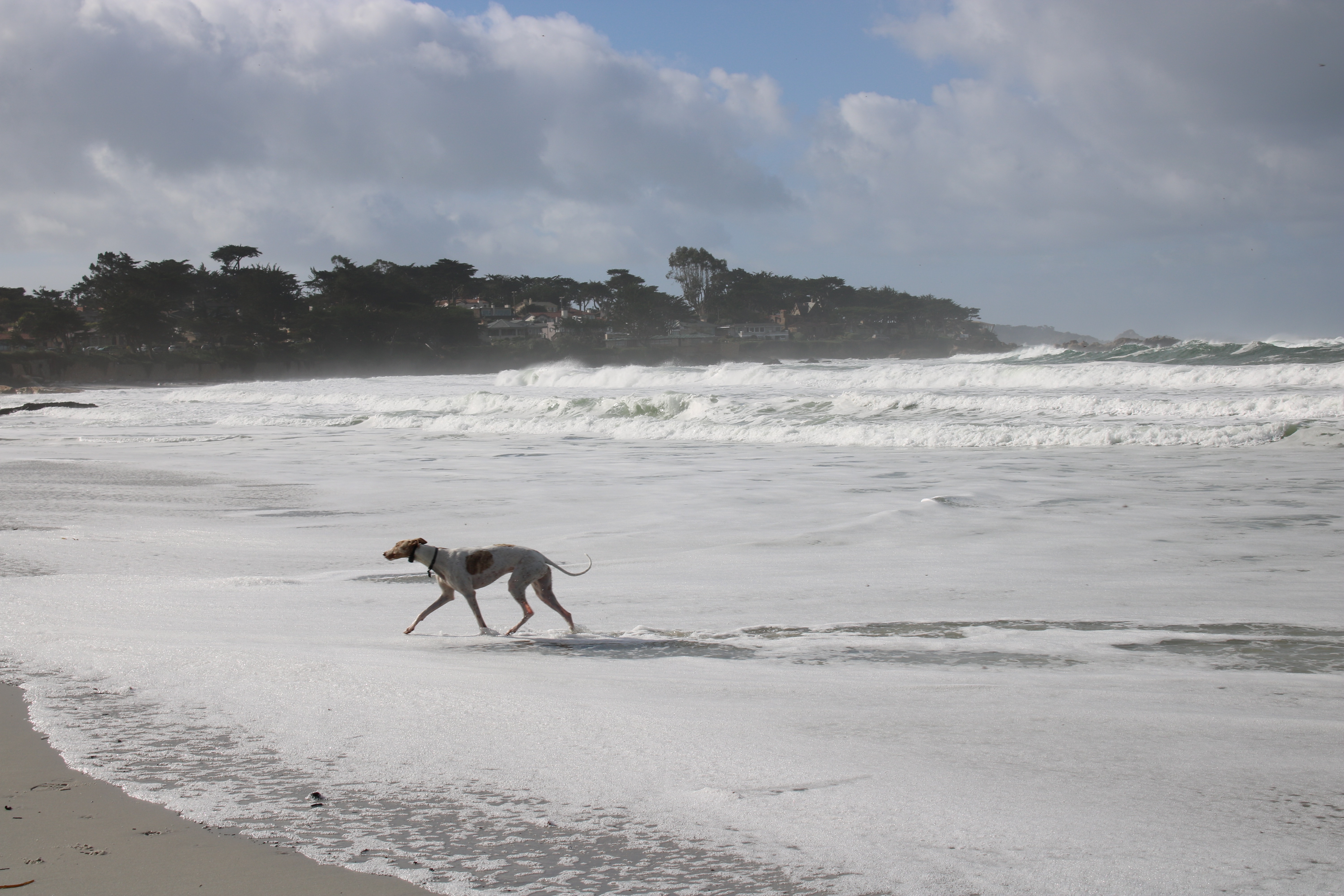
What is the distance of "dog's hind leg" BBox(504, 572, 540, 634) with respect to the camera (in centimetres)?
454

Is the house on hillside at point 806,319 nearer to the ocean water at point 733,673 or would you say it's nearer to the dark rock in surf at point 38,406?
the dark rock in surf at point 38,406

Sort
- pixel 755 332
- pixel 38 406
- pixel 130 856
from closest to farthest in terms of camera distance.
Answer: pixel 130 856, pixel 38 406, pixel 755 332

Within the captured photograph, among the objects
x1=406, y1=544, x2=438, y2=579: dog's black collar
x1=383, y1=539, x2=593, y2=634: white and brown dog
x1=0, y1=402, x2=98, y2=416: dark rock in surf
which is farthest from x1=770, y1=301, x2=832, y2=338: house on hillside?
x1=406, y1=544, x2=438, y2=579: dog's black collar

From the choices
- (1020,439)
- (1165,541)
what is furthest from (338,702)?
(1020,439)

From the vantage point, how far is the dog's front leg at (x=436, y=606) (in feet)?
15.0

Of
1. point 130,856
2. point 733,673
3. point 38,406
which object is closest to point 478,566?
point 733,673

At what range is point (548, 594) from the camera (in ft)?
15.2

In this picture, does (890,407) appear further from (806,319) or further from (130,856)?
(806,319)

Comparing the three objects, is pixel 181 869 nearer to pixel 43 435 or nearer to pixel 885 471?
pixel 885 471

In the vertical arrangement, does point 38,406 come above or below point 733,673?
above

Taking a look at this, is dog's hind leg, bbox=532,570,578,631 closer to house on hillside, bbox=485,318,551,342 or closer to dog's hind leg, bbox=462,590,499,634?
dog's hind leg, bbox=462,590,499,634

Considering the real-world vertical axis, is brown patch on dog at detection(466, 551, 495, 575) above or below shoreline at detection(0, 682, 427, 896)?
above

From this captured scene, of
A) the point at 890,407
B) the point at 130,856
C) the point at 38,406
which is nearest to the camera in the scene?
the point at 130,856

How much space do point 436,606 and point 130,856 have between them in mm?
2308
